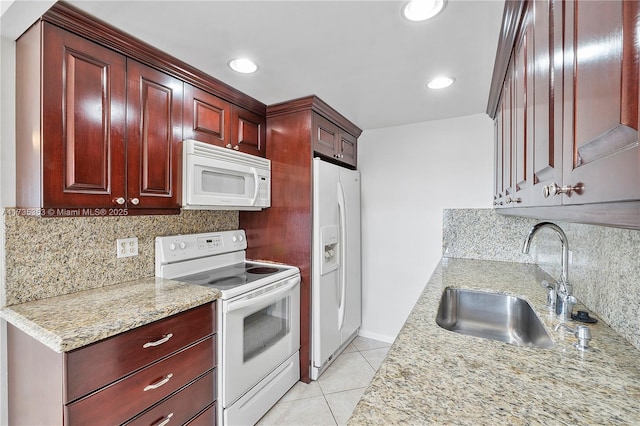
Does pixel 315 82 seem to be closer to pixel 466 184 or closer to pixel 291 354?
pixel 466 184

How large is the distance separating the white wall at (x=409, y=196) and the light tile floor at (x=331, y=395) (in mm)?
509

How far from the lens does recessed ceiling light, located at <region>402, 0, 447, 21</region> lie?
120 centimetres

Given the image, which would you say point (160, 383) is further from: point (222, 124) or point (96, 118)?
point (222, 124)

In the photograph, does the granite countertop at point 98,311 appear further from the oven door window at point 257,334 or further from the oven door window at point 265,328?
the oven door window at point 265,328

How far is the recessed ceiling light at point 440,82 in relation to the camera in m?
1.93

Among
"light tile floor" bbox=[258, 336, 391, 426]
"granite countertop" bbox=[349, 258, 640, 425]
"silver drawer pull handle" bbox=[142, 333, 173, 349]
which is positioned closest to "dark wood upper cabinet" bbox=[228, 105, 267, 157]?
"silver drawer pull handle" bbox=[142, 333, 173, 349]

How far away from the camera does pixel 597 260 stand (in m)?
1.17

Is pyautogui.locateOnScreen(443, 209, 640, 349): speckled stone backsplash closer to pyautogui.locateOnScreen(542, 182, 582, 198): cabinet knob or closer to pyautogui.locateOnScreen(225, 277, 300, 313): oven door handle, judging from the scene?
pyautogui.locateOnScreen(542, 182, 582, 198): cabinet knob

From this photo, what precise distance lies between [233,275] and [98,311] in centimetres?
87

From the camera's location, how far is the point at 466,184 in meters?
2.70

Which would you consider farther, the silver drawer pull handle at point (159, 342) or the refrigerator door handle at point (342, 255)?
the refrigerator door handle at point (342, 255)

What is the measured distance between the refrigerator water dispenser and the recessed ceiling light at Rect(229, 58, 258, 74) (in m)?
1.24

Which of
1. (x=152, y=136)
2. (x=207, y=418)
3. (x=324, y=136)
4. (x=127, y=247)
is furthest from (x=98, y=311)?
(x=324, y=136)

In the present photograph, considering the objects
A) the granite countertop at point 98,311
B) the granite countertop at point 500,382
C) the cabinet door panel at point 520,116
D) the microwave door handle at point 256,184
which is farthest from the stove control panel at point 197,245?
the cabinet door panel at point 520,116
